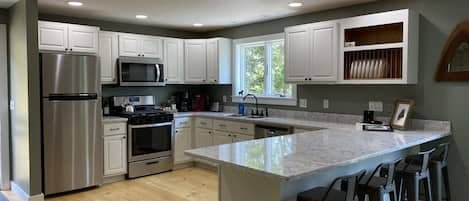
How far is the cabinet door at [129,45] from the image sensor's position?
5.36 meters

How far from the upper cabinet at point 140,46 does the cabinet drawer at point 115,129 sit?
1.06 m

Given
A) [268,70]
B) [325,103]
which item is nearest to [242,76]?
[268,70]

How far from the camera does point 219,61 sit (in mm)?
5914

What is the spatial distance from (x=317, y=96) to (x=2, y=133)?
4057 mm

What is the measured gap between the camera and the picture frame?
12.3 ft

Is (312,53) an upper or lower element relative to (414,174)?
upper

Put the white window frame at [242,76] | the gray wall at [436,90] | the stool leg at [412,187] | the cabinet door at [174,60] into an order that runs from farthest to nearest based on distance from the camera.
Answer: the cabinet door at [174,60], the white window frame at [242,76], the gray wall at [436,90], the stool leg at [412,187]

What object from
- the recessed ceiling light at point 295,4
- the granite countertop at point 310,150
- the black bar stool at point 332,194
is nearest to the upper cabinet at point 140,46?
the recessed ceiling light at point 295,4

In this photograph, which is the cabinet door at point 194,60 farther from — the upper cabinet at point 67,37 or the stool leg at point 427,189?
the stool leg at point 427,189

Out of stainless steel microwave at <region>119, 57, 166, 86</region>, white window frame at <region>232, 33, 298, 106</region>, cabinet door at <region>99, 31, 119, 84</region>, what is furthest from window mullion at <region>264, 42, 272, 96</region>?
cabinet door at <region>99, 31, 119, 84</region>

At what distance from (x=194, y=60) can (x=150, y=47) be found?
785 millimetres

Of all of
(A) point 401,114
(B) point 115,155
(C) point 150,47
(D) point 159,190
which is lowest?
(D) point 159,190

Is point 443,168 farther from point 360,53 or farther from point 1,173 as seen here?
point 1,173

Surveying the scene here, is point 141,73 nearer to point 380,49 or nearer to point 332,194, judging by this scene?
point 380,49
